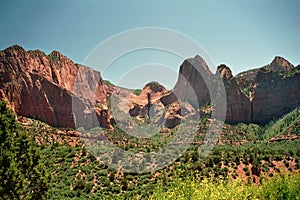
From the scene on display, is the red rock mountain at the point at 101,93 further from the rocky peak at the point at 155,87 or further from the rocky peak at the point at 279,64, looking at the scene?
the rocky peak at the point at 279,64

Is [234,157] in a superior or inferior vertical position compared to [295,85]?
inferior

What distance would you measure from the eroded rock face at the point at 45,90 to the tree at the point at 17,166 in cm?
8125

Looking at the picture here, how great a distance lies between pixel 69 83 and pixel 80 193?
105 meters

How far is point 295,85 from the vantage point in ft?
437

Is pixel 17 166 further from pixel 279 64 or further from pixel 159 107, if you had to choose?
pixel 279 64

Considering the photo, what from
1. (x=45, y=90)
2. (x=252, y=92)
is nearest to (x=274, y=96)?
(x=252, y=92)

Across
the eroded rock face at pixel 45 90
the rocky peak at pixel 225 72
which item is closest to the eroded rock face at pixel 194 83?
the rocky peak at pixel 225 72

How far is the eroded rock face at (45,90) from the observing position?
99062 mm

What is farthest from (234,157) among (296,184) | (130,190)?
(296,184)

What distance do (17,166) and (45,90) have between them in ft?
307

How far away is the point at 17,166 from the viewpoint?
20969 mm

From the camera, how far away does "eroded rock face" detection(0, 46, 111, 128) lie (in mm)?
99062

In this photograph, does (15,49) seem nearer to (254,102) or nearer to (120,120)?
(120,120)

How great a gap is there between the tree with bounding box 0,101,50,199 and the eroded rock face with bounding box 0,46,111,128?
8125 centimetres
